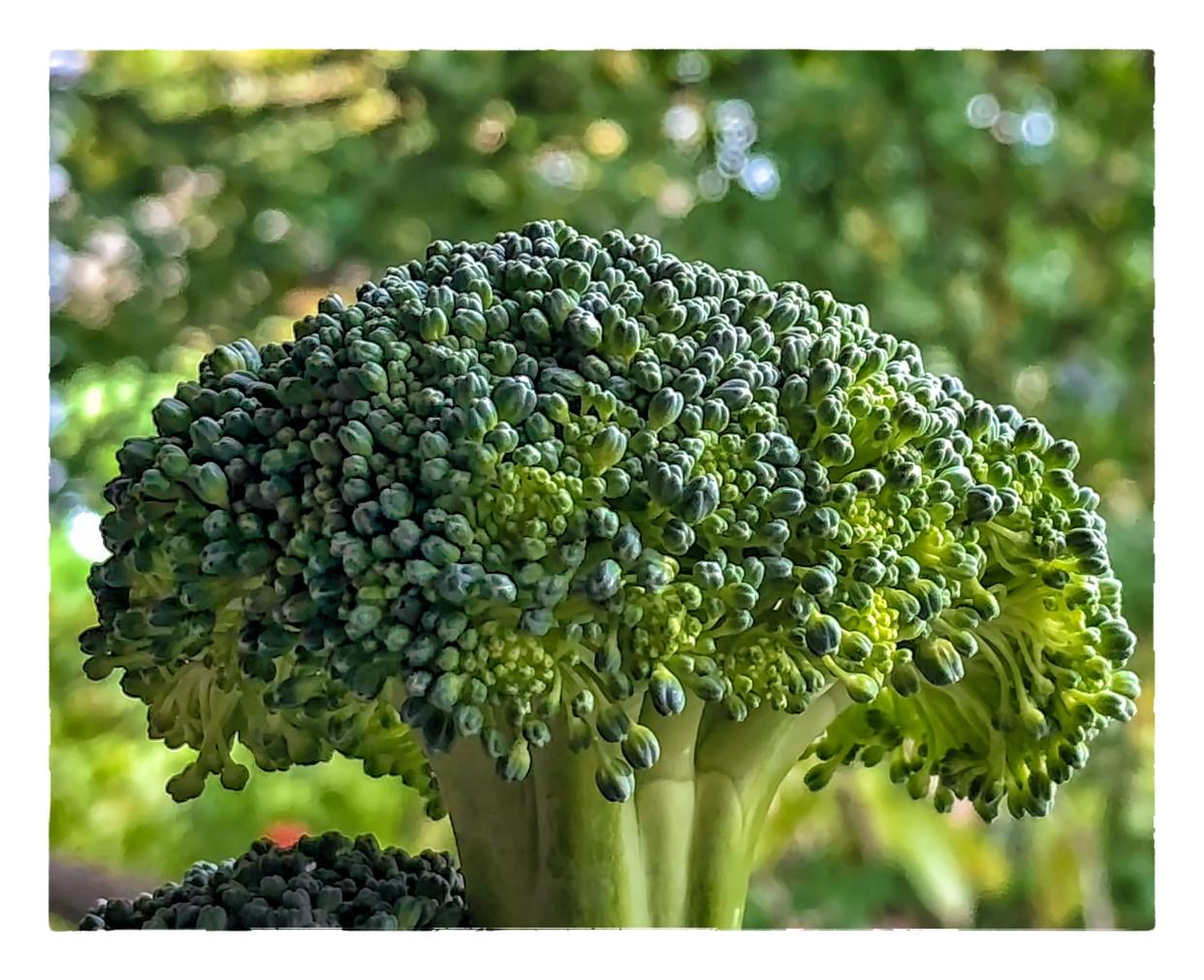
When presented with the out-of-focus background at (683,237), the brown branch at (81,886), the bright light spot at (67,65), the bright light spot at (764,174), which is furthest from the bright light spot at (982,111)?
the brown branch at (81,886)

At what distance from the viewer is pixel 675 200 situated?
1239 millimetres

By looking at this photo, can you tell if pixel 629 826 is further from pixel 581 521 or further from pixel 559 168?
pixel 559 168

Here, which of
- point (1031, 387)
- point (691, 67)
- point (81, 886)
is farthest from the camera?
point (1031, 387)

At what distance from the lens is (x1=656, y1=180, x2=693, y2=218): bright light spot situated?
123 centimetres

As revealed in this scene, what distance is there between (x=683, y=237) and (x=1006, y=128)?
33 centimetres

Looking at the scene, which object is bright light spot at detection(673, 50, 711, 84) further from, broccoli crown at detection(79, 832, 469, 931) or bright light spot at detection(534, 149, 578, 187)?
broccoli crown at detection(79, 832, 469, 931)

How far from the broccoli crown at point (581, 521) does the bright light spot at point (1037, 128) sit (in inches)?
21.3

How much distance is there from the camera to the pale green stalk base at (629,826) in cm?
68

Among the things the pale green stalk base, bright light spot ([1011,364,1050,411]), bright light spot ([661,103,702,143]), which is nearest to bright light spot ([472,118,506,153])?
bright light spot ([661,103,702,143])

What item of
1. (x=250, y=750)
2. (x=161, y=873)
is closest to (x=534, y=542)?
(x=250, y=750)

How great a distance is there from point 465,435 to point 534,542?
7 cm

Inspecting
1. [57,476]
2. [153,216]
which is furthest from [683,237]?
[57,476]

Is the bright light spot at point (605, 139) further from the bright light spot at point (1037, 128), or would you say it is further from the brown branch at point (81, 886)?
the brown branch at point (81, 886)
